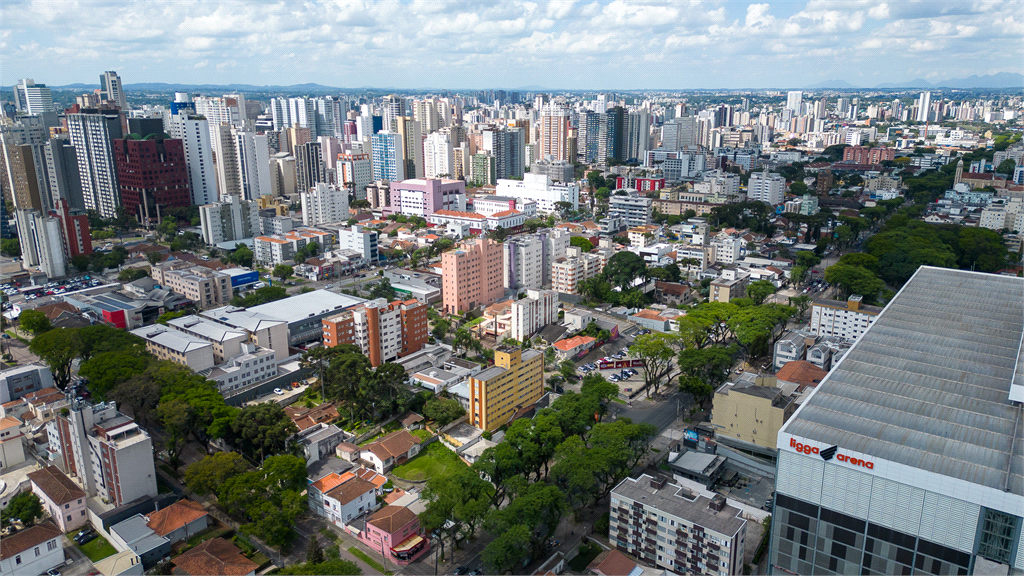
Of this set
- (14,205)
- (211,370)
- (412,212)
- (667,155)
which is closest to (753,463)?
(211,370)

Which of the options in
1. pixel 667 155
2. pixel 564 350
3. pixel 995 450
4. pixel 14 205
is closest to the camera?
pixel 995 450

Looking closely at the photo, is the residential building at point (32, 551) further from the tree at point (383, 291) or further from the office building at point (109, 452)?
the tree at point (383, 291)

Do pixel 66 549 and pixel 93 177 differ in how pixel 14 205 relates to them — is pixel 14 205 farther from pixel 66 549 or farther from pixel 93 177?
pixel 66 549

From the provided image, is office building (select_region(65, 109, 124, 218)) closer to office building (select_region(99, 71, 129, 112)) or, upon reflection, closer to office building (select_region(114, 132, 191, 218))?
office building (select_region(114, 132, 191, 218))

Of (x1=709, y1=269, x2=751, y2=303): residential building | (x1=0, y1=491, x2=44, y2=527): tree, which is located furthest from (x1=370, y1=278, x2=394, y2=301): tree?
(x1=0, y1=491, x2=44, y2=527): tree

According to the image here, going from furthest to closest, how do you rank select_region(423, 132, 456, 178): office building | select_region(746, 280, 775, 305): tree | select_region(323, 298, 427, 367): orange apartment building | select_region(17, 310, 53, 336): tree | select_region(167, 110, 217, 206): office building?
1. select_region(423, 132, 456, 178): office building
2. select_region(167, 110, 217, 206): office building
3. select_region(746, 280, 775, 305): tree
4. select_region(17, 310, 53, 336): tree
5. select_region(323, 298, 427, 367): orange apartment building
